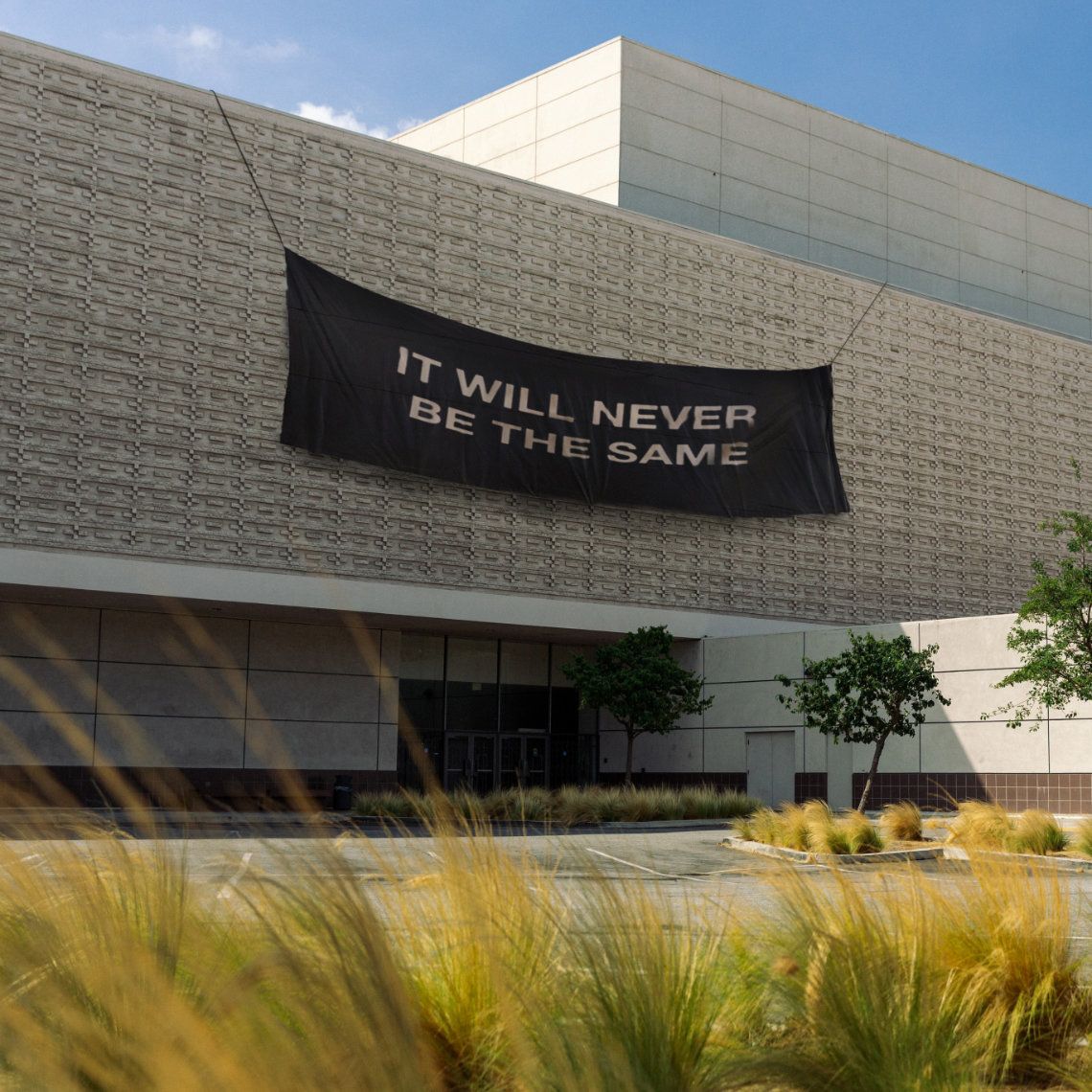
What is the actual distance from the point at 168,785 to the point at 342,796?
13.7ft

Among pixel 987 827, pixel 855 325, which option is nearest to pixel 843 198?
pixel 855 325

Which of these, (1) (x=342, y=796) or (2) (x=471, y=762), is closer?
(1) (x=342, y=796)

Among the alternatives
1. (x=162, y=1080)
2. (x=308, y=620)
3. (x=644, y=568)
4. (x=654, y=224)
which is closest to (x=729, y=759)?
(x=644, y=568)

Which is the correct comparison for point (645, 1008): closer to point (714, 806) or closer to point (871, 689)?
point (871, 689)

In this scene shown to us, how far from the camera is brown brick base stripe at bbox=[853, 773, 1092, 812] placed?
103 feet

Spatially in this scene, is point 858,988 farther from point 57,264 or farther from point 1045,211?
point 1045,211

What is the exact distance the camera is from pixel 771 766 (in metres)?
37.2

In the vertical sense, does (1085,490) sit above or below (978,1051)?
above

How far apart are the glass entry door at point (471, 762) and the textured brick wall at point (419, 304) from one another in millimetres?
6051

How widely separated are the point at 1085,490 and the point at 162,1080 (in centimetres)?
4638

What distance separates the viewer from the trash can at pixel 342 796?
34.5m

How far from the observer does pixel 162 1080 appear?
3059 millimetres

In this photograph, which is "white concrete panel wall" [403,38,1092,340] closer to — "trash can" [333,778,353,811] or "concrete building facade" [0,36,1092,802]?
"concrete building facade" [0,36,1092,802]

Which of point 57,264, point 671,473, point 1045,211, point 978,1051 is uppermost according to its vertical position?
point 1045,211
